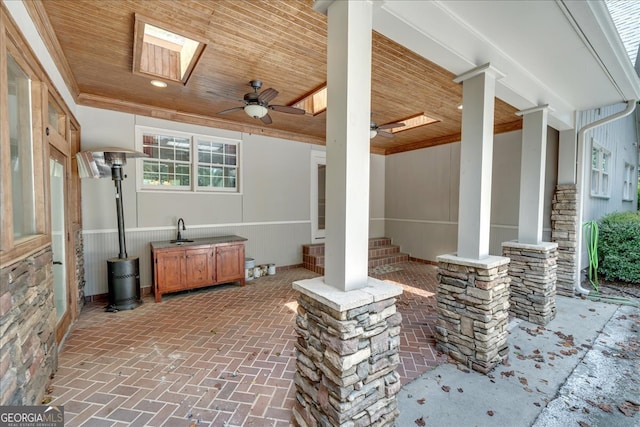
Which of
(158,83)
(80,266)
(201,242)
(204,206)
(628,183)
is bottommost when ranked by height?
(80,266)

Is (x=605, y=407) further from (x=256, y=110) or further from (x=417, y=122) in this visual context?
(x=417, y=122)

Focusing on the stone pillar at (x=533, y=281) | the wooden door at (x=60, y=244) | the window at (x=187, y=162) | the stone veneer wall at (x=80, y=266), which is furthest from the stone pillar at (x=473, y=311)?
the stone veneer wall at (x=80, y=266)

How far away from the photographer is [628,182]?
27.9ft

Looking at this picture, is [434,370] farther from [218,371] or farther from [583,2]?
[583,2]

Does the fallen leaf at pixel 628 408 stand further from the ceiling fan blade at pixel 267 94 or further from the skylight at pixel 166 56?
the skylight at pixel 166 56

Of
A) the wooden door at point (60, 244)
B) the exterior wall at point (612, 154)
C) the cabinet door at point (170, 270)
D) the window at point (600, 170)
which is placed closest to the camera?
the wooden door at point (60, 244)

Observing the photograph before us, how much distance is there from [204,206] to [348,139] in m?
4.41

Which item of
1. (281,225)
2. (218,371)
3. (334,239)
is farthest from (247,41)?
(281,225)

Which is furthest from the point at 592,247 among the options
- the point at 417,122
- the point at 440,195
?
the point at 417,122

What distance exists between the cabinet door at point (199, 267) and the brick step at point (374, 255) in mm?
2381

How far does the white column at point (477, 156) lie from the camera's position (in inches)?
104

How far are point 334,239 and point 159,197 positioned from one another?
4319 mm

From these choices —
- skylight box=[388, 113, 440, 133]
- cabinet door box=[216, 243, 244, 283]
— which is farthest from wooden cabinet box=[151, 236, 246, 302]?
skylight box=[388, 113, 440, 133]

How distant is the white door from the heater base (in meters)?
3.94
